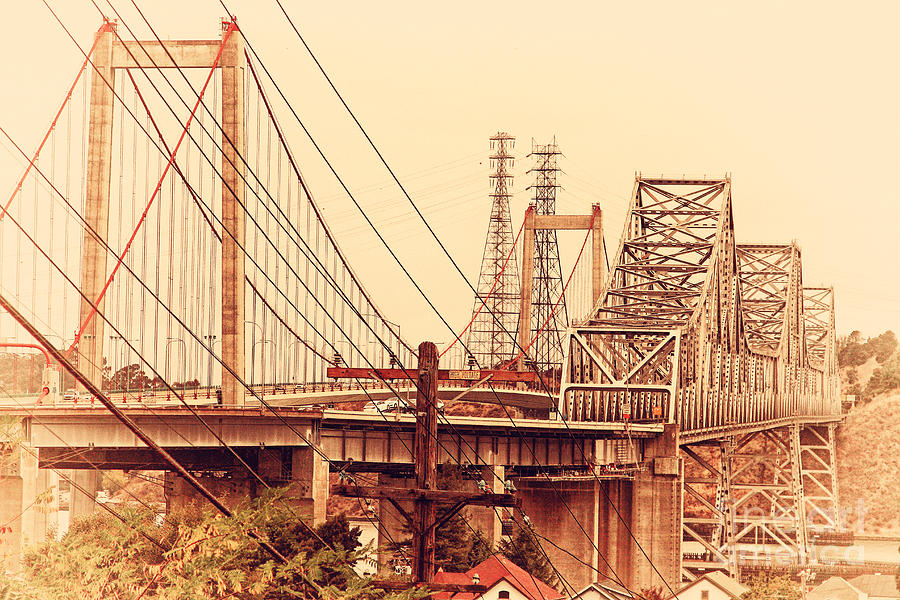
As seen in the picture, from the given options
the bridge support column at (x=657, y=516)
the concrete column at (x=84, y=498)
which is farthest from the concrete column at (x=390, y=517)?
the concrete column at (x=84, y=498)

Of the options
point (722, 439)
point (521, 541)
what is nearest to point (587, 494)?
point (521, 541)

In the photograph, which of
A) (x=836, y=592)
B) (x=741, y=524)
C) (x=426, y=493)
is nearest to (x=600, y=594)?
(x=836, y=592)

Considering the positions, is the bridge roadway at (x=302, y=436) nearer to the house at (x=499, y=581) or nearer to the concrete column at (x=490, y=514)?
the concrete column at (x=490, y=514)

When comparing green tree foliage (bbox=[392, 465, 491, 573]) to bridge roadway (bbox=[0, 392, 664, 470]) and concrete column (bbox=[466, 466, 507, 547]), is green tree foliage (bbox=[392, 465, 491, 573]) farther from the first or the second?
bridge roadway (bbox=[0, 392, 664, 470])

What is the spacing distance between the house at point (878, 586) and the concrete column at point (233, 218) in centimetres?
5263

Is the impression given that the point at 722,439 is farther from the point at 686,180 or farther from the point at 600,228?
the point at 600,228

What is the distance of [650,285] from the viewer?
98.7 meters

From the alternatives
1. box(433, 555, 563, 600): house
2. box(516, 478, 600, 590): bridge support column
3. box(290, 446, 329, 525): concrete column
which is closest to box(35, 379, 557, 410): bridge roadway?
Answer: box(290, 446, 329, 525): concrete column

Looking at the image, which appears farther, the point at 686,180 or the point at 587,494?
the point at 686,180

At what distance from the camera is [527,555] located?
70.8 meters

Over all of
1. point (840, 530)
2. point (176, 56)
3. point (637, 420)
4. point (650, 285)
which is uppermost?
point (176, 56)

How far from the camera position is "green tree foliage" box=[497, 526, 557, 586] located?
2751 inches

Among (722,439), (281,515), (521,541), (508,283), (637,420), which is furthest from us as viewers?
(508,283)

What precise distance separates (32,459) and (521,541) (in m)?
28.6
